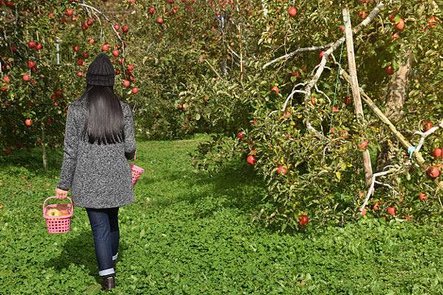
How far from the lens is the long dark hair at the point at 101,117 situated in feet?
16.4

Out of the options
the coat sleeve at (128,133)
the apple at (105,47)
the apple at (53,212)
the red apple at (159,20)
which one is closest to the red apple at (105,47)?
the apple at (105,47)

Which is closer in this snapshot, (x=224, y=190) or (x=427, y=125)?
(x=427, y=125)

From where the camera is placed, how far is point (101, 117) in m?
5.00

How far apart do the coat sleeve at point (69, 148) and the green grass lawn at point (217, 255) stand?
1078 millimetres

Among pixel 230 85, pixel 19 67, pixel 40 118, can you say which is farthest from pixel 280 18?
pixel 40 118

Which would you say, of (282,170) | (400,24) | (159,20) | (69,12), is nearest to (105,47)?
(69,12)

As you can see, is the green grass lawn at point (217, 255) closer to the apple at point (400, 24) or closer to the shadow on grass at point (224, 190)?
the shadow on grass at point (224, 190)

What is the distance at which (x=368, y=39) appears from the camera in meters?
7.72

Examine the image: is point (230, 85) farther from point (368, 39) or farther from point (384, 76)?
point (384, 76)

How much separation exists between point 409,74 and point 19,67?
20.1 feet

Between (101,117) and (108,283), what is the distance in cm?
153

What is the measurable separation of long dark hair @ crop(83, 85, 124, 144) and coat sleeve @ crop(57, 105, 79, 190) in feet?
0.30

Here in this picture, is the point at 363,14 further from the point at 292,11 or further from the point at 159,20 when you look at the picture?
the point at 159,20

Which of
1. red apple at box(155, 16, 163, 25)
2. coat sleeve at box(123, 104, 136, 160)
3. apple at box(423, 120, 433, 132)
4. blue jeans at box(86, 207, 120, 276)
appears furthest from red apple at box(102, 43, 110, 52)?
apple at box(423, 120, 433, 132)
